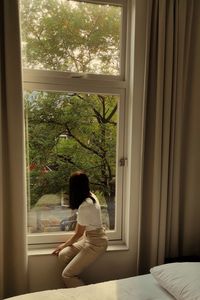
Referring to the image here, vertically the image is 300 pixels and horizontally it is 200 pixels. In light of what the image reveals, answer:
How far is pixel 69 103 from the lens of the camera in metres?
2.05

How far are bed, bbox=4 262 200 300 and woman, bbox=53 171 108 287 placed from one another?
1.34 ft

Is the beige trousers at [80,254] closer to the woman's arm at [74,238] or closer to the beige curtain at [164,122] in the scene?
the woman's arm at [74,238]

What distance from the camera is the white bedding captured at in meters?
1.34

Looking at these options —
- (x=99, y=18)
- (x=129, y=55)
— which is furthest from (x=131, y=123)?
(x=99, y=18)

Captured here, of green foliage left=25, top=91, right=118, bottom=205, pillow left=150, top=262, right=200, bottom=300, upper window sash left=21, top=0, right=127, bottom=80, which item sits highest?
upper window sash left=21, top=0, right=127, bottom=80

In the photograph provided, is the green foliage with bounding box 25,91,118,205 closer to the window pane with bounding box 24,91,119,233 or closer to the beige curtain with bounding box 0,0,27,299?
the window pane with bounding box 24,91,119,233

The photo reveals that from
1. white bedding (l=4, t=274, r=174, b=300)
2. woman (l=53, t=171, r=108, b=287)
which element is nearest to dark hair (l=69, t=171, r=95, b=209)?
woman (l=53, t=171, r=108, b=287)

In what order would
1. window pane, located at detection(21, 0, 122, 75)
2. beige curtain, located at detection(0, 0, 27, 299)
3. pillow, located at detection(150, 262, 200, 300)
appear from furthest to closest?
window pane, located at detection(21, 0, 122, 75) → beige curtain, located at detection(0, 0, 27, 299) → pillow, located at detection(150, 262, 200, 300)

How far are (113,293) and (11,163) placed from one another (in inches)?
40.9

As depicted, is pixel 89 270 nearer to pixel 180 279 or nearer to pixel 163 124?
pixel 180 279

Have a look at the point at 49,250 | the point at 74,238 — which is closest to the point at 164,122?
the point at 74,238

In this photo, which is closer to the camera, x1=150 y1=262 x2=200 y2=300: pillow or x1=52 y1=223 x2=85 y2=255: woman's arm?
x1=150 y1=262 x2=200 y2=300: pillow

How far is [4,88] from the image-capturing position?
5.86 ft

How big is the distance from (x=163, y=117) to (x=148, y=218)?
0.79 metres
